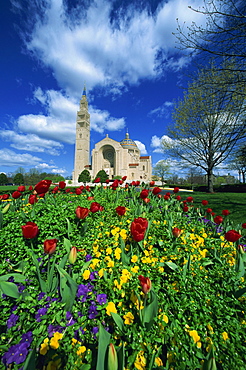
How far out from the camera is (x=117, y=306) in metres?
1.41

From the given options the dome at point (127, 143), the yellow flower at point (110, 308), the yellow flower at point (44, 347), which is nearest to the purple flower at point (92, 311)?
the yellow flower at point (110, 308)

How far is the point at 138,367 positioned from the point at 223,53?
23.5ft

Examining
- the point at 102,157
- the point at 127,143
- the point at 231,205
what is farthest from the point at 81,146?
the point at 231,205

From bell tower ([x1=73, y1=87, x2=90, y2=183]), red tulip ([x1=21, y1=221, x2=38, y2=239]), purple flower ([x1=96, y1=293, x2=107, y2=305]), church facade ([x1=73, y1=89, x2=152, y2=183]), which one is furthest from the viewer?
bell tower ([x1=73, y1=87, x2=90, y2=183])

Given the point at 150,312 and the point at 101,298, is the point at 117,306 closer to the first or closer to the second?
the point at 101,298

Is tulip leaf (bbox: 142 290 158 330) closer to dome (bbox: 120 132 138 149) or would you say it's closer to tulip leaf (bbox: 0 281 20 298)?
tulip leaf (bbox: 0 281 20 298)

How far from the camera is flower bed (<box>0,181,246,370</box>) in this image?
1058mm

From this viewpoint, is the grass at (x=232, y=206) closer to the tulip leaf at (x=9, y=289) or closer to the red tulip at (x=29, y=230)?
the red tulip at (x=29, y=230)

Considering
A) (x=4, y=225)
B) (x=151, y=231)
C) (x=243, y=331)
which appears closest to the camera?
(x=243, y=331)

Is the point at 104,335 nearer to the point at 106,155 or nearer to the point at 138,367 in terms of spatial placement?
the point at 138,367

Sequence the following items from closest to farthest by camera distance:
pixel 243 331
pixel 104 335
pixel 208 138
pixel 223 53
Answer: pixel 104 335 < pixel 243 331 < pixel 223 53 < pixel 208 138

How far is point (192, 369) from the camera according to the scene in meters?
1.00

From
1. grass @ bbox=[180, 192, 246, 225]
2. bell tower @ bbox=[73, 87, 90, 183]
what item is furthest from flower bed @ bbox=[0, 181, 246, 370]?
bell tower @ bbox=[73, 87, 90, 183]

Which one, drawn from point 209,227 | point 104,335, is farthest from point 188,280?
point 209,227
